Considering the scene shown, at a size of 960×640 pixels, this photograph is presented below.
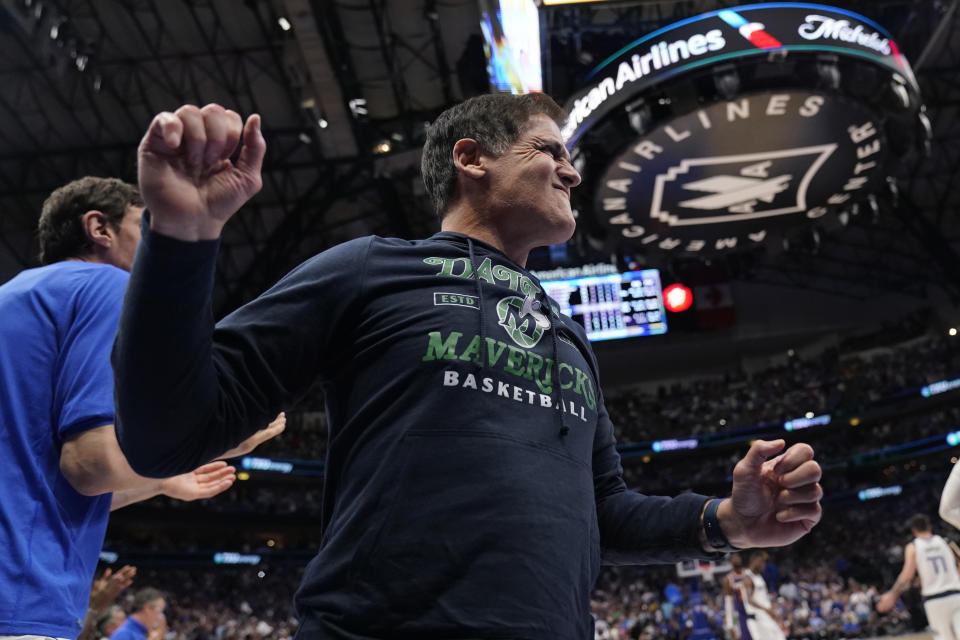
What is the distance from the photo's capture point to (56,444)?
6.52ft

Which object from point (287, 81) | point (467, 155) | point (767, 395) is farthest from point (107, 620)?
point (767, 395)

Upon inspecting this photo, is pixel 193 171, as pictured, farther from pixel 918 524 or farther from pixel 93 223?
pixel 918 524

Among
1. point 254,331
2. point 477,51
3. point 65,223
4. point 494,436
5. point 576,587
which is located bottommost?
point 576,587

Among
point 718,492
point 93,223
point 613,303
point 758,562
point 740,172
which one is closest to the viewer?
point 93,223

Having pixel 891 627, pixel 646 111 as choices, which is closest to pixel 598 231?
pixel 646 111

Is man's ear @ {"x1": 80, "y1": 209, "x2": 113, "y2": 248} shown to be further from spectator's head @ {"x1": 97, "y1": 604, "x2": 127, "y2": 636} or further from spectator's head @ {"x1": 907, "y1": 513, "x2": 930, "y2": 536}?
spectator's head @ {"x1": 907, "y1": 513, "x2": 930, "y2": 536}

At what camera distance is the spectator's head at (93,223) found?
Result: 2.51 meters

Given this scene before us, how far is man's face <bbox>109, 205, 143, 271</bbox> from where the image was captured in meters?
2.53

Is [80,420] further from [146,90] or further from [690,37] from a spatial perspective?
[146,90]

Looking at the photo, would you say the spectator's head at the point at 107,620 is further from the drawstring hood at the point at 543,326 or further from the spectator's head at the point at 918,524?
the spectator's head at the point at 918,524

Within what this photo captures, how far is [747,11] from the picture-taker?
8453mm

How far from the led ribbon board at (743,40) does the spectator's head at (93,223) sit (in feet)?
20.8

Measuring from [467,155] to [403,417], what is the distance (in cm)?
86

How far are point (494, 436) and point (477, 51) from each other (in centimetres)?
1377
